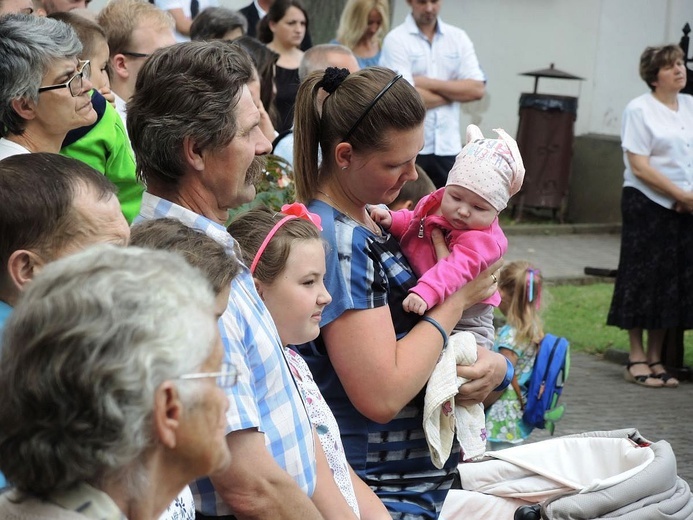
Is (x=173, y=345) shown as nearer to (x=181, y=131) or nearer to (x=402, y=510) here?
(x=181, y=131)

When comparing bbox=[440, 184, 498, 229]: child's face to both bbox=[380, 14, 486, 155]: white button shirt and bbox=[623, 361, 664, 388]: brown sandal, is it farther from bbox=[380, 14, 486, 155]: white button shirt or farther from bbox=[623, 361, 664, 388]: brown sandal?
bbox=[380, 14, 486, 155]: white button shirt

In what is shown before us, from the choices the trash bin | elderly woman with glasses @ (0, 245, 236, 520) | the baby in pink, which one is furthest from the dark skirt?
elderly woman with glasses @ (0, 245, 236, 520)

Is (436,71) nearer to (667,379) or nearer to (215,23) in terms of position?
(215,23)

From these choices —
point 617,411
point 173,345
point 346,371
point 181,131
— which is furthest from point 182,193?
point 617,411

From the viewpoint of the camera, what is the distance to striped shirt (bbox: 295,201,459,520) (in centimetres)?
308

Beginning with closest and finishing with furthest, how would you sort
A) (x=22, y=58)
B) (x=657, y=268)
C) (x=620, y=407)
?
(x=22, y=58) < (x=620, y=407) < (x=657, y=268)

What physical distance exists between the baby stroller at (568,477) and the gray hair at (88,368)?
212 centimetres

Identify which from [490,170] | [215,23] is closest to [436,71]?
[215,23]

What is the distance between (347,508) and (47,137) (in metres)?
1.63

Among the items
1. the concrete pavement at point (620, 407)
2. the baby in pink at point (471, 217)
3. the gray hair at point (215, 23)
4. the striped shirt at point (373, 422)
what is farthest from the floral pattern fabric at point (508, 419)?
the gray hair at point (215, 23)

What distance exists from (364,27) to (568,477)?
528 cm

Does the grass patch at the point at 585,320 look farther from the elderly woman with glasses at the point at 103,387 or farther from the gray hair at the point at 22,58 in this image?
the elderly woman with glasses at the point at 103,387

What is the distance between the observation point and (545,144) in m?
13.5

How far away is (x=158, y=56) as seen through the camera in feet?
9.11
